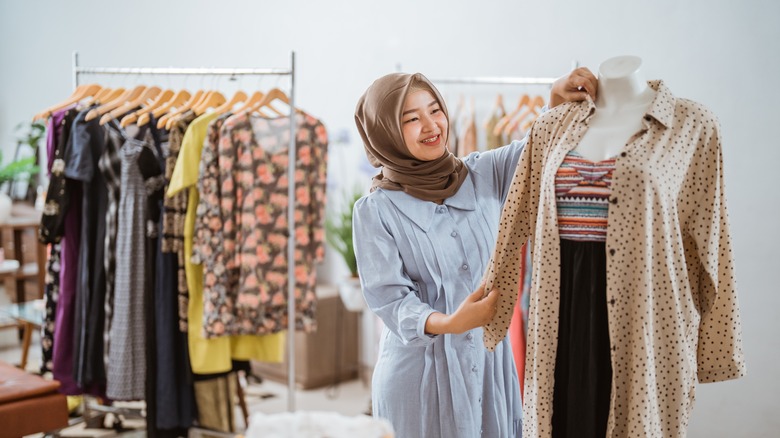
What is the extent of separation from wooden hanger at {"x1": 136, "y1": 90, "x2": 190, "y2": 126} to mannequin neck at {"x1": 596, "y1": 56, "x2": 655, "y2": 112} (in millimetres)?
2400

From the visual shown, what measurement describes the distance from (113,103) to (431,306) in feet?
7.43

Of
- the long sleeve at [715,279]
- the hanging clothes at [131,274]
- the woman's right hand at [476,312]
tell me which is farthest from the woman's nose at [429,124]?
the hanging clothes at [131,274]

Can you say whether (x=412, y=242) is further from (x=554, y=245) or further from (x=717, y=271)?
(x=717, y=271)

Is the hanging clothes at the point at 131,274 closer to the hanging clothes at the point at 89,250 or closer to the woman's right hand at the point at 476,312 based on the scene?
the hanging clothes at the point at 89,250

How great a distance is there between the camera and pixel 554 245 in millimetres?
1478

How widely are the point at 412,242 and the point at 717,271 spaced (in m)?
0.74

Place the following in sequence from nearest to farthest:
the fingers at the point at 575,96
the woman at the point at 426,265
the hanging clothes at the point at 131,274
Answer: the fingers at the point at 575,96 → the woman at the point at 426,265 → the hanging clothes at the point at 131,274

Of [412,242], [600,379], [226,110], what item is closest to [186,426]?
[226,110]

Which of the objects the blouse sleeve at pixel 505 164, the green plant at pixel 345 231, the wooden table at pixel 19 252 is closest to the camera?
the blouse sleeve at pixel 505 164

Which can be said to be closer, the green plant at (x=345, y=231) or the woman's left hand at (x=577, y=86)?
the woman's left hand at (x=577, y=86)

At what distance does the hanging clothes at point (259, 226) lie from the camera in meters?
3.23

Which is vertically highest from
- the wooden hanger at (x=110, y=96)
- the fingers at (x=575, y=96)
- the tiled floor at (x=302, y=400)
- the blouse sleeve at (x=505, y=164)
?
the wooden hanger at (x=110, y=96)

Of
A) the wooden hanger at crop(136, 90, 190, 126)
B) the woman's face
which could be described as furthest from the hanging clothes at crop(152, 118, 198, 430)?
the woman's face

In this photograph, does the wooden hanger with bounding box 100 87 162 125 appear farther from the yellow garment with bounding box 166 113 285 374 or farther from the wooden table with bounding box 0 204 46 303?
the wooden table with bounding box 0 204 46 303
